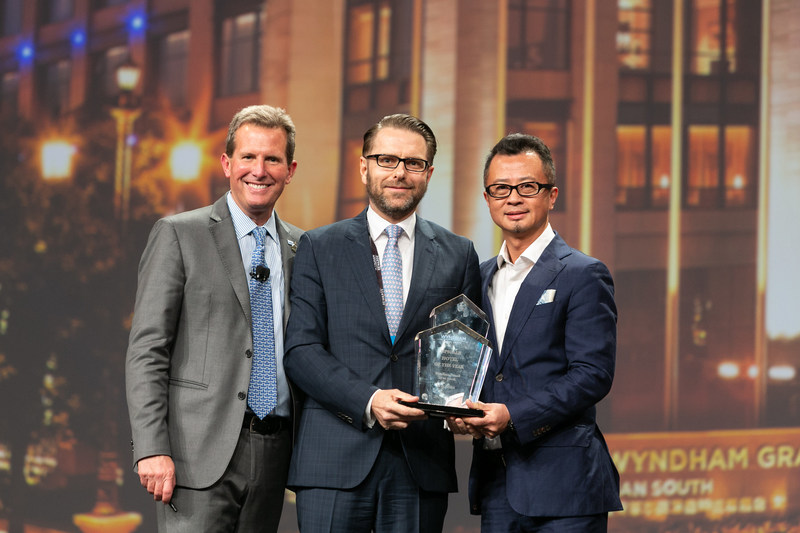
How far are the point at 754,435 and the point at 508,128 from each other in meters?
3.28

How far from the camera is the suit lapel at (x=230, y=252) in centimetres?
250

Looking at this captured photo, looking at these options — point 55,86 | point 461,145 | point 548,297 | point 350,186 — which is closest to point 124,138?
point 55,86

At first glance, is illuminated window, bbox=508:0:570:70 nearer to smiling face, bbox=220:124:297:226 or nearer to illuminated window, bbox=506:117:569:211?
illuminated window, bbox=506:117:569:211

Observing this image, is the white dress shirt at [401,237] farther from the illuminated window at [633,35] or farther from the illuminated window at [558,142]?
the illuminated window at [633,35]

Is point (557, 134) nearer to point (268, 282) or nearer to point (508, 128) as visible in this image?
point (508, 128)

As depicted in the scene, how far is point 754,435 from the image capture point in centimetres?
705

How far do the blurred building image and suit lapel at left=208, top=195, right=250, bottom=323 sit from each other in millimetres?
3792

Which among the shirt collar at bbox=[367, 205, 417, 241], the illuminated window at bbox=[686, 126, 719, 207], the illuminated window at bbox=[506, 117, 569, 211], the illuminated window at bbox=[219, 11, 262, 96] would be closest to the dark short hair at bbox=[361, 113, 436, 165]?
the shirt collar at bbox=[367, 205, 417, 241]

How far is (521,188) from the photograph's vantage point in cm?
247

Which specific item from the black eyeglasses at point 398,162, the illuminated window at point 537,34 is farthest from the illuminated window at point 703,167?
the black eyeglasses at point 398,162

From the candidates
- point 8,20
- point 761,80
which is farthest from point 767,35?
point 8,20

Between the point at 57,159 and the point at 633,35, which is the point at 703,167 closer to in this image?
the point at 633,35

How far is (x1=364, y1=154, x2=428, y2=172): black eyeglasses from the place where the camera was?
7.96 ft

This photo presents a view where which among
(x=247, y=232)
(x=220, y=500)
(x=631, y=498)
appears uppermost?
(x=247, y=232)
